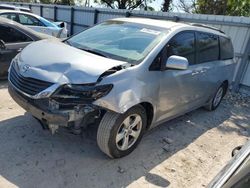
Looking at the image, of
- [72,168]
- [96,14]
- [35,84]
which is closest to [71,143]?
[72,168]

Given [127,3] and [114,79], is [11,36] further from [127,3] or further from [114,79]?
[127,3]

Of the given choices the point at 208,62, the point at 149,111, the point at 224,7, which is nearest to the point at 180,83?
the point at 149,111

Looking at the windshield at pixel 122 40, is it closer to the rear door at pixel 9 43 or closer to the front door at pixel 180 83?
the front door at pixel 180 83

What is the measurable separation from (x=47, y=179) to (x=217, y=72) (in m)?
3.87

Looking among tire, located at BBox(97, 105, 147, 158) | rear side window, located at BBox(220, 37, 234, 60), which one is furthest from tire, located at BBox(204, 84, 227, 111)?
tire, located at BBox(97, 105, 147, 158)

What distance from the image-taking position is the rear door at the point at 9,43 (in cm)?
605

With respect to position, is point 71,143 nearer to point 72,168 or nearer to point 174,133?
point 72,168

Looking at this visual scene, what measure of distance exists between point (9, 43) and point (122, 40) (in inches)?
122

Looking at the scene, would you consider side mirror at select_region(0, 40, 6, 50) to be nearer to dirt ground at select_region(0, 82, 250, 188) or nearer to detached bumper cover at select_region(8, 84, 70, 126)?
dirt ground at select_region(0, 82, 250, 188)

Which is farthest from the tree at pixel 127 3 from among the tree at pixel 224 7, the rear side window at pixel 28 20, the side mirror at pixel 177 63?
the side mirror at pixel 177 63

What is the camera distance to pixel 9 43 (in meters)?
6.18

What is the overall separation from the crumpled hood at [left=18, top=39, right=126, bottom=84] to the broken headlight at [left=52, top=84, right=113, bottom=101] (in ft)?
0.22

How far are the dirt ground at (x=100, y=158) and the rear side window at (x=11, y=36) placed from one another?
159cm

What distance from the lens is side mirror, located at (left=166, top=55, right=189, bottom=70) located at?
384 centimetres
